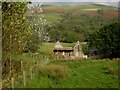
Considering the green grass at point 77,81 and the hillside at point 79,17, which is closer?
the green grass at point 77,81

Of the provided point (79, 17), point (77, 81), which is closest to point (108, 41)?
point (77, 81)

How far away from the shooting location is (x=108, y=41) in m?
53.3

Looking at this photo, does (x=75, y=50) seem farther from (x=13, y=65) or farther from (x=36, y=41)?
(x=13, y=65)

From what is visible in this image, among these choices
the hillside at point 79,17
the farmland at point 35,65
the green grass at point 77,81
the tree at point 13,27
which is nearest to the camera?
the tree at point 13,27

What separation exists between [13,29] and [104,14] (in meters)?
135

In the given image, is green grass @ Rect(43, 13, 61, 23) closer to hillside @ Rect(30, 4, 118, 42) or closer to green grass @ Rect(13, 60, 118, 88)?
hillside @ Rect(30, 4, 118, 42)

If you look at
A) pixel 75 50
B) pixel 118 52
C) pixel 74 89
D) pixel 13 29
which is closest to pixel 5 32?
pixel 13 29

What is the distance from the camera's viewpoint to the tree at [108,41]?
166ft

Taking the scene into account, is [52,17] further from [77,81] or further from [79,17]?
[77,81]

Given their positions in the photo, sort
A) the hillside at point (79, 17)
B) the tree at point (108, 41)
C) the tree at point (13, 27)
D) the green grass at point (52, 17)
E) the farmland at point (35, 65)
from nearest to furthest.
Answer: the tree at point (13, 27) → the farmland at point (35, 65) → the tree at point (108, 41) → the hillside at point (79, 17) → the green grass at point (52, 17)

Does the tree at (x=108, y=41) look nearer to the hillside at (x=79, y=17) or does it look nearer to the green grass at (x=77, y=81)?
the green grass at (x=77, y=81)

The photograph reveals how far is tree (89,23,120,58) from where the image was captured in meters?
50.7

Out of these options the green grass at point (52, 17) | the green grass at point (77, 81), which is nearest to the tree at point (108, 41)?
the green grass at point (77, 81)

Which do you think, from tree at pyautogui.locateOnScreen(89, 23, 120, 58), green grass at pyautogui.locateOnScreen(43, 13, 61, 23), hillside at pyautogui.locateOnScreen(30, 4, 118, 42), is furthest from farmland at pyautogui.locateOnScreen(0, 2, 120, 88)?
green grass at pyautogui.locateOnScreen(43, 13, 61, 23)
